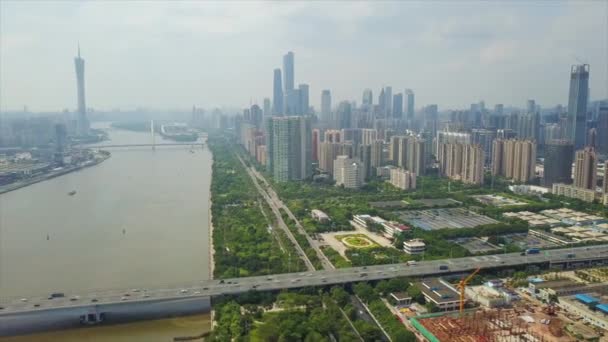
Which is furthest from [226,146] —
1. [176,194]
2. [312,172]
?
[176,194]

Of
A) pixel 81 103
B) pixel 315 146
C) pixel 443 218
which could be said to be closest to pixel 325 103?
pixel 81 103

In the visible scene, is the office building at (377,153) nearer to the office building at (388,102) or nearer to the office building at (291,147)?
the office building at (291,147)

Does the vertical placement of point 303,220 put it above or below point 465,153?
below

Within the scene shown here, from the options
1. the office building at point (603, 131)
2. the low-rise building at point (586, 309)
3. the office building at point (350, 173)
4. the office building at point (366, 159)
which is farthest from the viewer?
the office building at point (603, 131)

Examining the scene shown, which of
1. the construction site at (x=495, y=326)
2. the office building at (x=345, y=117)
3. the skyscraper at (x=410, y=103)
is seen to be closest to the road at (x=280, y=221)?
the construction site at (x=495, y=326)

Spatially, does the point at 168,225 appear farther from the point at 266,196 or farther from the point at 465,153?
the point at 465,153

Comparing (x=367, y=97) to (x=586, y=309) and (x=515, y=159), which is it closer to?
(x=515, y=159)
